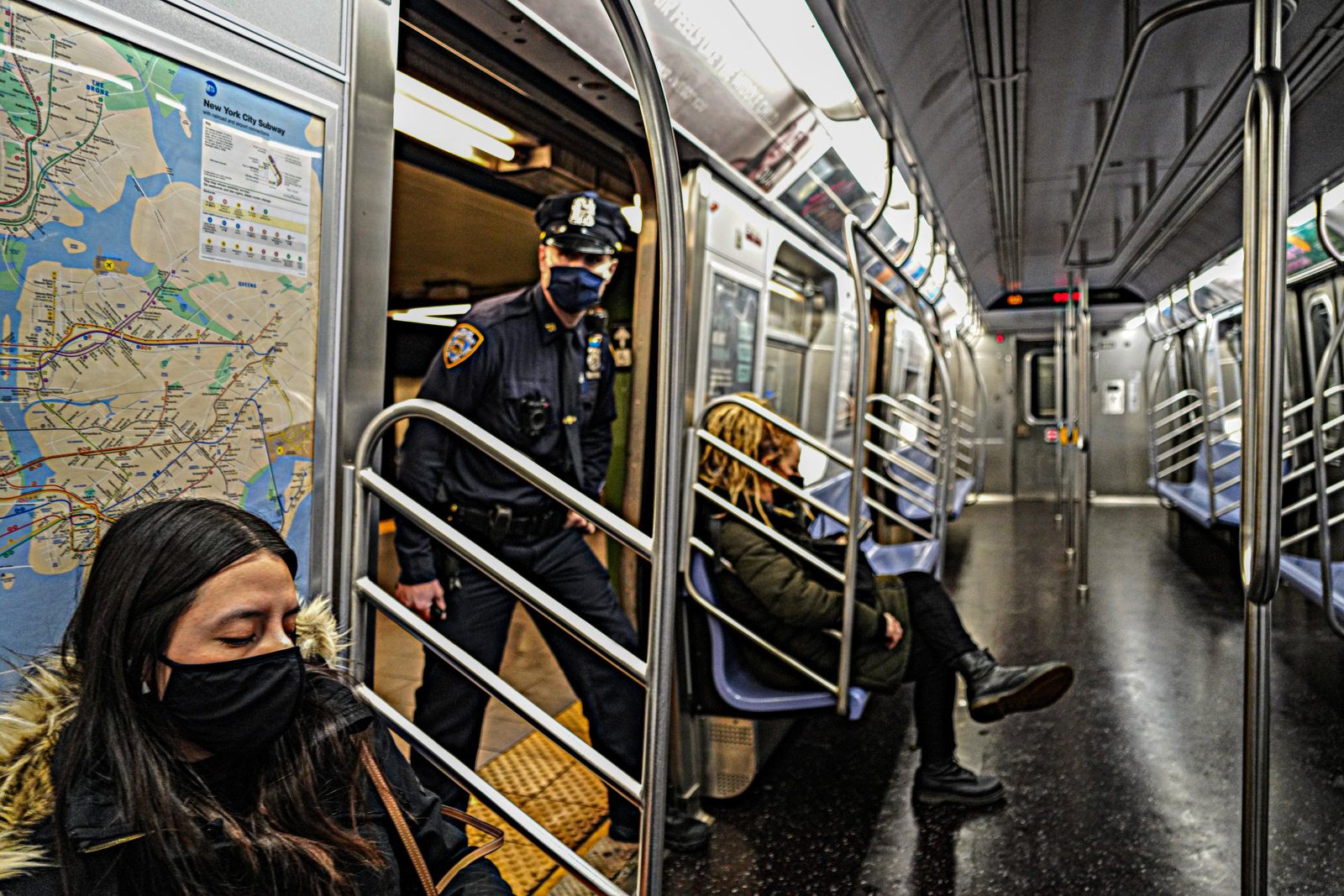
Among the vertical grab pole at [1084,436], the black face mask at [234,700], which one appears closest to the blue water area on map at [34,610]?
the black face mask at [234,700]

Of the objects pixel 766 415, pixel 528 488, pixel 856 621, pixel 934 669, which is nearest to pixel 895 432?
pixel 934 669

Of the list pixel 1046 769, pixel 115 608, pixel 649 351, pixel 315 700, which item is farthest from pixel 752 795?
pixel 115 608

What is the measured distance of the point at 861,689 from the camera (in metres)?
2.69

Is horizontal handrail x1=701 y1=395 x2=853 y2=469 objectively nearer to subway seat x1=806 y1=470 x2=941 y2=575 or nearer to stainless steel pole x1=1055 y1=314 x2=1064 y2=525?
subway seat x1=806 y1=470 x2=941 y2=575

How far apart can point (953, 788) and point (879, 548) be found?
5.65ft

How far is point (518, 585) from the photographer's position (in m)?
1.44

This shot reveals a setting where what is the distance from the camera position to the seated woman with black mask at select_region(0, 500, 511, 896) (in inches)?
37.8

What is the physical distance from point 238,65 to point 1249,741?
2.01 metres

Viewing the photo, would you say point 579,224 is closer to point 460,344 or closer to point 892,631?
point 460,344

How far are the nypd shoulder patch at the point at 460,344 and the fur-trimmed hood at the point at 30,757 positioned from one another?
1279 mm

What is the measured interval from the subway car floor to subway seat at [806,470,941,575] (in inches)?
22.4

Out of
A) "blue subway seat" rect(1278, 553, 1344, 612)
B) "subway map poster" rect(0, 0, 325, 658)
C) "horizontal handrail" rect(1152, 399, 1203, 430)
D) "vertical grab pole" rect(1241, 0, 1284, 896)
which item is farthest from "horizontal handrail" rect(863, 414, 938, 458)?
"horizontal handrail" rect(1152, 399, 1203, 430)

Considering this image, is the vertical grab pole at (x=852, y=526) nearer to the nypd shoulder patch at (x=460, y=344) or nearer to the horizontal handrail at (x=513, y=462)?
the nypd shoulder patch at (x=460, y=344)

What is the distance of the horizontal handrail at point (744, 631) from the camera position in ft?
8.56
